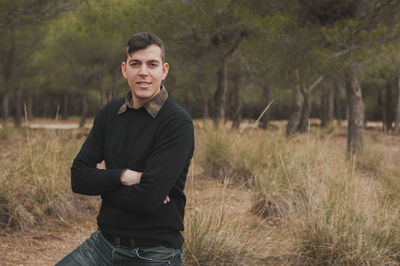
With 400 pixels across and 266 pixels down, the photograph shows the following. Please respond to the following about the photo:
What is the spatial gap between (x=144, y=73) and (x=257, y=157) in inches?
186

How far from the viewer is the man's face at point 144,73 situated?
203 cm

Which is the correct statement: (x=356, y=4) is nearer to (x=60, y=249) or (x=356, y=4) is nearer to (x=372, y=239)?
(x=372, y=239)

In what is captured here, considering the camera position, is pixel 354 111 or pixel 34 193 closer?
pixel 34 193

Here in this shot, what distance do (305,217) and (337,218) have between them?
268 millimetres

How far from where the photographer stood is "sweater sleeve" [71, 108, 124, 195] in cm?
197

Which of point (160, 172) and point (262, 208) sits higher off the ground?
point (160, 172)

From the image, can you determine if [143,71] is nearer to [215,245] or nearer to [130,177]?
[130,177]

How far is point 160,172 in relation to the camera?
186 cm

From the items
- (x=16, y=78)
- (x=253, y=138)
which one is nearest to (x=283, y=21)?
(x=253, y=138)

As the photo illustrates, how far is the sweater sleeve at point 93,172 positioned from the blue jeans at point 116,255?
254 mm

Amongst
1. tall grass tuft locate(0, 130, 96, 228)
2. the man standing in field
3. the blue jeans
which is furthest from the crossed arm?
tall grass tuft locate(0, 130, 96, 228)

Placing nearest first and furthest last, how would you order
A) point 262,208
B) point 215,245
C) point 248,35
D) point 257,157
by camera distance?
point 215,245, point 262,208, point 257,157, point 248,35

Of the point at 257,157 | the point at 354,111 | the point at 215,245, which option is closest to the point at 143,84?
the point at 215,245

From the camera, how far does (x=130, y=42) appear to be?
2.04 m
